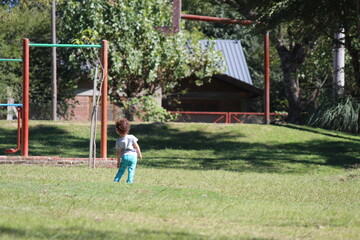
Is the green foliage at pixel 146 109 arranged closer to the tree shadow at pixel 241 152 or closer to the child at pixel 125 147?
the tree shadow at pixel 241 152

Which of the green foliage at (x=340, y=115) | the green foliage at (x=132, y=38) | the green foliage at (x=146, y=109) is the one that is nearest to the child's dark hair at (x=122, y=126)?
the green foliage at (x=340, y=115)

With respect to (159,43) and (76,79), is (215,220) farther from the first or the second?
(76,79)

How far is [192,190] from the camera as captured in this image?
33.2 ft

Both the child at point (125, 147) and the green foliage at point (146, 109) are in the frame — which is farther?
the green foliage at point (146, 109)

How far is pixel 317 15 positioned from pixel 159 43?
37.7 ft

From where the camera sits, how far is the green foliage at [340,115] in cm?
2208

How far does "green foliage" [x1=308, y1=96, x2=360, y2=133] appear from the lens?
22078mm

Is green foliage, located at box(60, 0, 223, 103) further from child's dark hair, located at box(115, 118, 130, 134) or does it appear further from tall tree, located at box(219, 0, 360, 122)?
child's dark hair, located at box(115, 118, 130, 134)

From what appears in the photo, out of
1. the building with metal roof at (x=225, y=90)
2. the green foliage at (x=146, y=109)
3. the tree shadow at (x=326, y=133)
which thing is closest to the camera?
the tree shadow at (x=326, y=133)

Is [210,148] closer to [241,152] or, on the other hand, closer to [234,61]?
[241,152]

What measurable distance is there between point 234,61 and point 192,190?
30.6 metres

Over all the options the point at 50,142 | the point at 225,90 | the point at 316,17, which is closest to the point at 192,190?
the point at 316,17

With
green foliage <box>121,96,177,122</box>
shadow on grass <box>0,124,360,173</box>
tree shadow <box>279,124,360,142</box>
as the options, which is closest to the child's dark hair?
shadow on grass <box>0,124,360,173</box>

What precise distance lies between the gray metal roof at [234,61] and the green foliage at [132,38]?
788 cm
